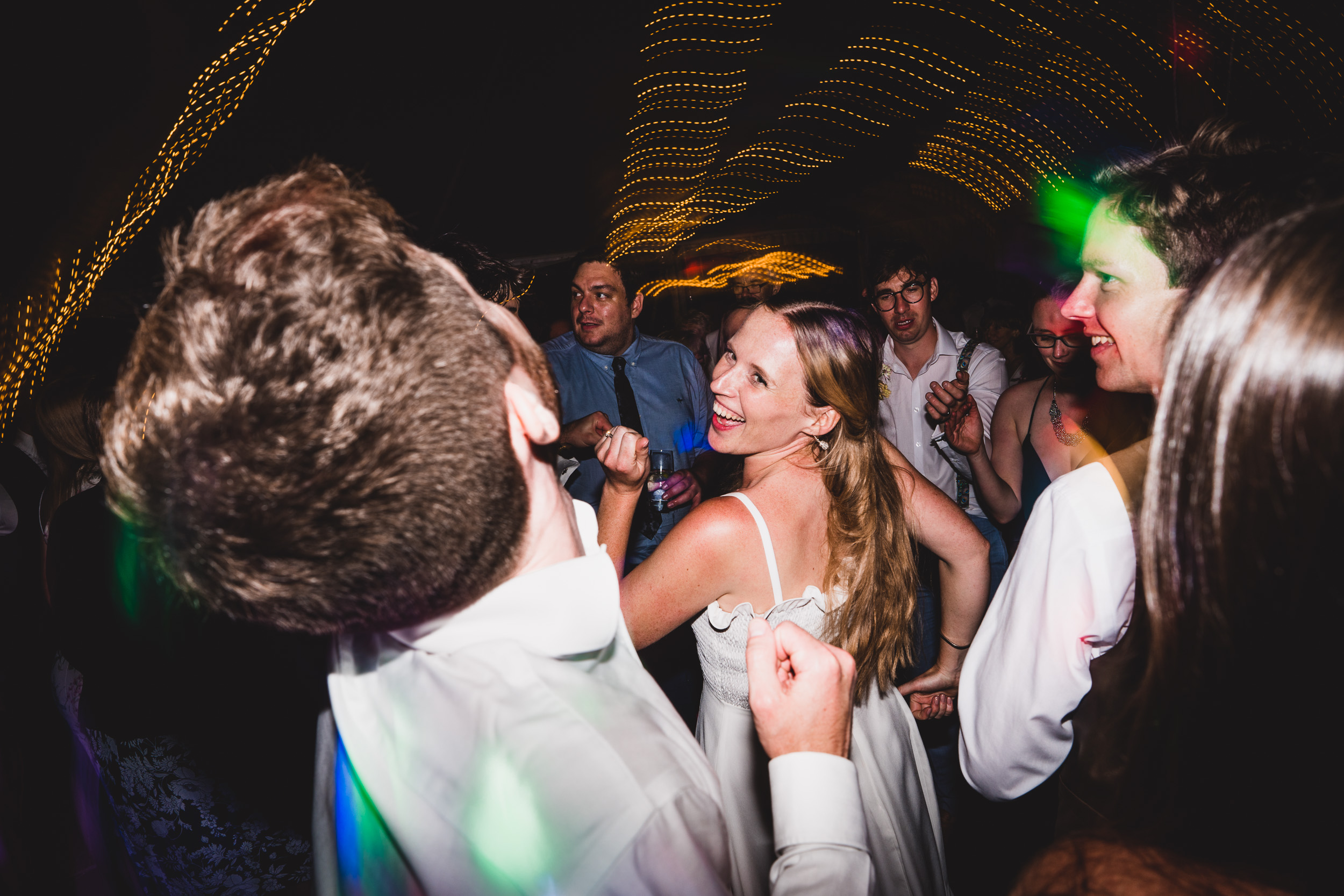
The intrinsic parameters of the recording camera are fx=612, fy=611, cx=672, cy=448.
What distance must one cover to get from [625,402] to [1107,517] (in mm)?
2563

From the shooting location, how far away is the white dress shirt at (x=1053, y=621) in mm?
1304

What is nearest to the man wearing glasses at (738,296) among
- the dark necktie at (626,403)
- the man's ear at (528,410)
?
the dark necktie at (626,403)

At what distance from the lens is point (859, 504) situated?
1.99 m

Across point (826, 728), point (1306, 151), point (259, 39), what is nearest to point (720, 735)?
point (826, 728)

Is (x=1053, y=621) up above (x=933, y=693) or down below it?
above

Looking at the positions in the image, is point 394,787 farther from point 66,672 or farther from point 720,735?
point 66,672

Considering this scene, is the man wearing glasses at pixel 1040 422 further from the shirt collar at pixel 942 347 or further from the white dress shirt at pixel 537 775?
the white dress shirt at pixel 537 775

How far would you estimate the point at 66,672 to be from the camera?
90.5 inches

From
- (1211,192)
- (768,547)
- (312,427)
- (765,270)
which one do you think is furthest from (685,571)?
(765,270)

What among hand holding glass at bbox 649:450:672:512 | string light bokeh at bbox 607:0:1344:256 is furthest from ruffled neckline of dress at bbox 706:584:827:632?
string light bokeh at bbox 607:0:1344:256

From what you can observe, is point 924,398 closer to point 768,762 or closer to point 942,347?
point 942,347

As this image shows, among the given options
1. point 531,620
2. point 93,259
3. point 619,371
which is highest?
point 93,259

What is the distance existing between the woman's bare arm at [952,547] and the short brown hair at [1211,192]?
94cm

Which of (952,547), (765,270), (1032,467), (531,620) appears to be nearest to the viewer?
(531,620)
